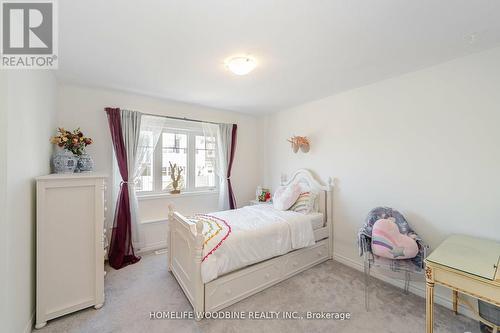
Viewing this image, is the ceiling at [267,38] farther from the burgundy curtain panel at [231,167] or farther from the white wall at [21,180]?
the burgundy curtain panel at [231,167]

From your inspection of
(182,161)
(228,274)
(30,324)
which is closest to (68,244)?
(30,324)

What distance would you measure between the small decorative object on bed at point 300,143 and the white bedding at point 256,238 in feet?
3.81

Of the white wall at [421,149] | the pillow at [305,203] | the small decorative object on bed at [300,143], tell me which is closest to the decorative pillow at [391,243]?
the white wall at [421,149]

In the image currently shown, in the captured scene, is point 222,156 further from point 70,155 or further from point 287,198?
point 70,155

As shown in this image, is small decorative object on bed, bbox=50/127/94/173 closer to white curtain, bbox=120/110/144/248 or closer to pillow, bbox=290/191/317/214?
white curtain, bbox=120/110/144/248

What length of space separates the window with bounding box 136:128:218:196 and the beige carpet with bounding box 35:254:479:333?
133 centimetres

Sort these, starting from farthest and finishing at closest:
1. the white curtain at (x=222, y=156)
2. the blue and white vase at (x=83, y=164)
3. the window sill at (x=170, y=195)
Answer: the white curtain at (x=222, y=156) → the window sill at (x=170, y=195) → the blue and white vase at (x=83, y=164)

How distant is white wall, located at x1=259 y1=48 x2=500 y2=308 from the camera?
1.90m

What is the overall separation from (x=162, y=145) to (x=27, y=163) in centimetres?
187

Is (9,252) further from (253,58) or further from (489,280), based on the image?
(489,280)

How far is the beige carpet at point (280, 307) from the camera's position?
1771mm

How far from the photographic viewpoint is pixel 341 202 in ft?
9.96

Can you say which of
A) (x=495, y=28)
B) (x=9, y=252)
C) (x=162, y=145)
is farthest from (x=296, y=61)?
(x=9, y=252)

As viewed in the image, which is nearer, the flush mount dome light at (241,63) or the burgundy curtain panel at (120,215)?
the flush mount dome light at (241,63)
